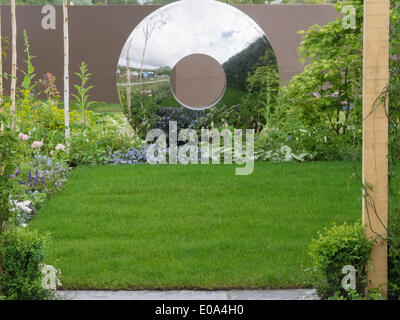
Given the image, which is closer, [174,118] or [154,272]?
[154,272]

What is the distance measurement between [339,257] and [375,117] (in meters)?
0.85

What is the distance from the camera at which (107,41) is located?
14781 millimetres

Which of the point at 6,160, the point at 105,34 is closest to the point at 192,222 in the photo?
the point at 6,160

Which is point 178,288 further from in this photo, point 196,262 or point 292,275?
point 292,275

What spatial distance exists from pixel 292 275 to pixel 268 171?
3.31m

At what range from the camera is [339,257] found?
354 centimetres

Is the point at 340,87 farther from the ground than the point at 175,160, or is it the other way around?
the point at 340,87

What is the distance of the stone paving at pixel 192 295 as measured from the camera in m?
3.75

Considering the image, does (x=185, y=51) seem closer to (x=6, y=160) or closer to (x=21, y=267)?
(x=6, y=160)

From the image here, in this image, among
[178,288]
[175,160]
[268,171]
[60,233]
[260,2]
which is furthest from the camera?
[260,2]

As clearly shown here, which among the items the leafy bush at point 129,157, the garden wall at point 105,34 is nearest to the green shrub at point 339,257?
the leafy bush at point 129,157

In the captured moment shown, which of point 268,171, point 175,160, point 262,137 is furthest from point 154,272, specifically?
point 262,137

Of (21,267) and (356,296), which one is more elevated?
(21,267)

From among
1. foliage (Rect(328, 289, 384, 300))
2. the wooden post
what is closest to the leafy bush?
foliage (Rect(328, 289, 384, 300))
